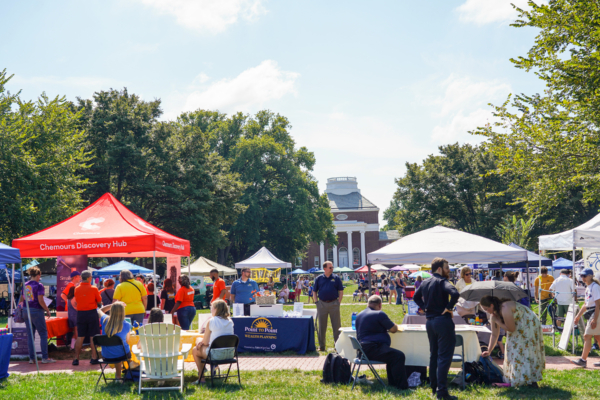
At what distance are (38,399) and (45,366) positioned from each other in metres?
3.05

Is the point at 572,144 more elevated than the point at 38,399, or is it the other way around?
the point at 572,144

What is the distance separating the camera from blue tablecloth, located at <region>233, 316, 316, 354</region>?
423 inches

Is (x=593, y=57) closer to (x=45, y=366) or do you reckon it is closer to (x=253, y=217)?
(x=45, y=366)

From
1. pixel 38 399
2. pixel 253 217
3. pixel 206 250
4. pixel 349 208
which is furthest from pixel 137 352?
pixel 349 208

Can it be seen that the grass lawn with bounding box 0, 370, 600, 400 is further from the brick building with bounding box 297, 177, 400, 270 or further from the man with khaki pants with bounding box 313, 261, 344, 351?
the brick building with bounding box 297, 177, 400, 270

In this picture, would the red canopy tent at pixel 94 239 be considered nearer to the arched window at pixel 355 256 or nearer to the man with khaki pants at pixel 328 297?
the man with khaki pants at pixel 328 297

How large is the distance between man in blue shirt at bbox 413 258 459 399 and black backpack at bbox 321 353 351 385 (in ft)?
5.11

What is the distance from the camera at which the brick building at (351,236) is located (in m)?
82.9

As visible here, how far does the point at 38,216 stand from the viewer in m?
21.5

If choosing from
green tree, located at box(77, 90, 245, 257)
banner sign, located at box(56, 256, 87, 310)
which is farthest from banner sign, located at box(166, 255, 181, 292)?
green tree, located at box(77, 90, 245, 257)

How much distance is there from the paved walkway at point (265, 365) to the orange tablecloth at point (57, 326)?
0.96 metres

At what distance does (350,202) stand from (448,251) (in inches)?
2989

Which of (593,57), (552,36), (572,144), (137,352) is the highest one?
(552,36)

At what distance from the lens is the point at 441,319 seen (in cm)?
661
